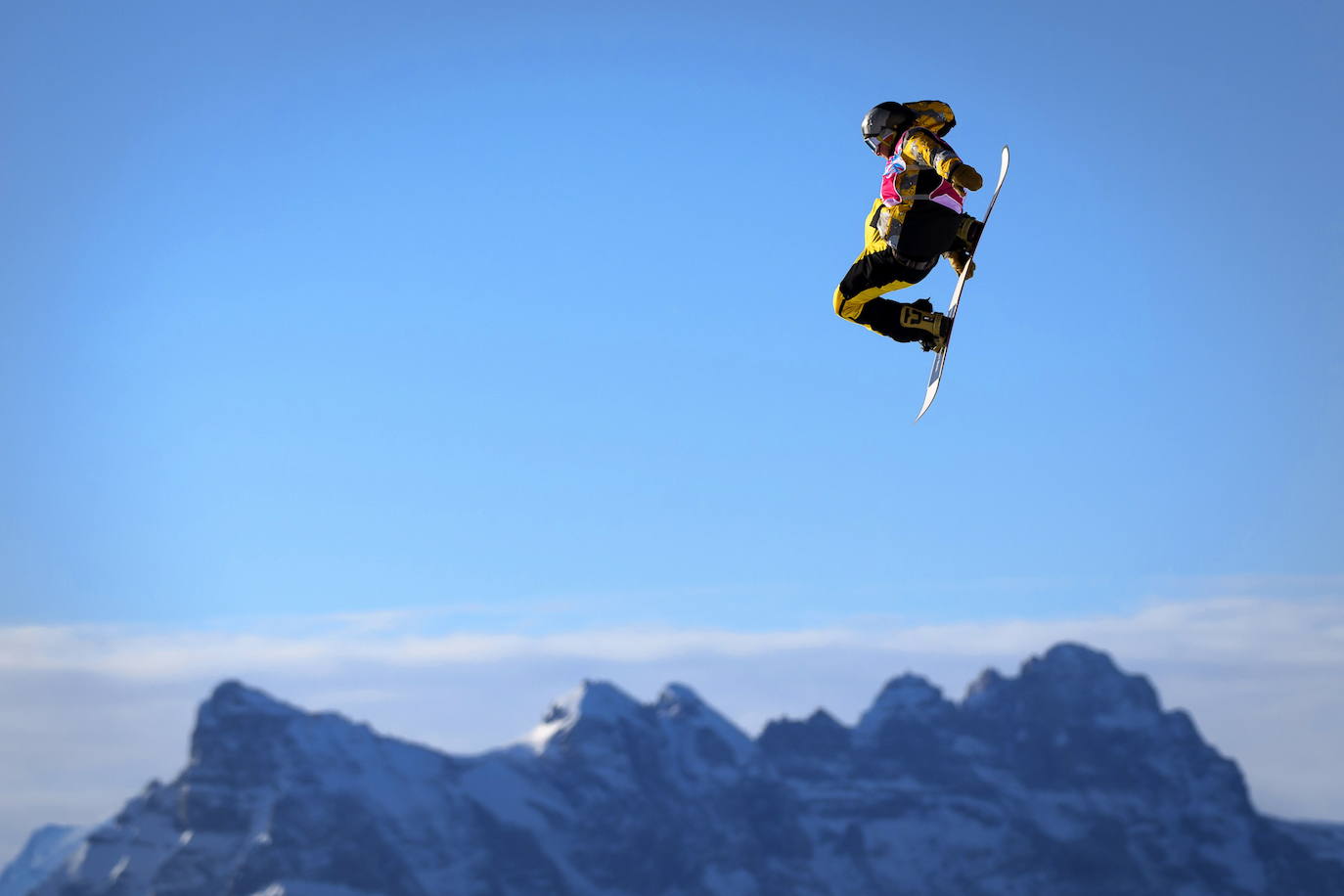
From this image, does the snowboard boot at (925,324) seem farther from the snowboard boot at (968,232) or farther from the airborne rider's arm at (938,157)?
the airborne rider's arm at (938,157)

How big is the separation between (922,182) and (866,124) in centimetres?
114

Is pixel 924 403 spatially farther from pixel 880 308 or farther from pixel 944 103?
pixel 944 103

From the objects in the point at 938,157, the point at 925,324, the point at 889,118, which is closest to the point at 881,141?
the point at 889,118

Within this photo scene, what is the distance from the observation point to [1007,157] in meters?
21.6

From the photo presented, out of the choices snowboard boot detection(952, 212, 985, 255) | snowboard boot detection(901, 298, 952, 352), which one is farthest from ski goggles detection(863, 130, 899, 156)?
snowboard boot detection(901, 298, 952, 352)

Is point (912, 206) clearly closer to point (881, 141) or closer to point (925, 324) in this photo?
point (881, 141)

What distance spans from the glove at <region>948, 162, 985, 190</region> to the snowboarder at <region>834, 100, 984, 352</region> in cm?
36

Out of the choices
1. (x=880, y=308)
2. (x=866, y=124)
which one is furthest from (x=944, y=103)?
(x=880, y=308)

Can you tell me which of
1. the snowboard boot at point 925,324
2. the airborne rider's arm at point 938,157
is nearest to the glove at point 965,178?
the airborne rider's arm at point 938,157

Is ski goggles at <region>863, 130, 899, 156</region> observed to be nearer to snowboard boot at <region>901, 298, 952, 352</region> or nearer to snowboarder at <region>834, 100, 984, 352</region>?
snowboarder at <region>834, 100, 984, 352</region>

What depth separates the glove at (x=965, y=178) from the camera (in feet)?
62.5

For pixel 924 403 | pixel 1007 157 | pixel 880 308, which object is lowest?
pixel 924 403

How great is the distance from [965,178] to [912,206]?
1.73m

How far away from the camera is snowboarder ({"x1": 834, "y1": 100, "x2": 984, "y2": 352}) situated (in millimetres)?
20641
